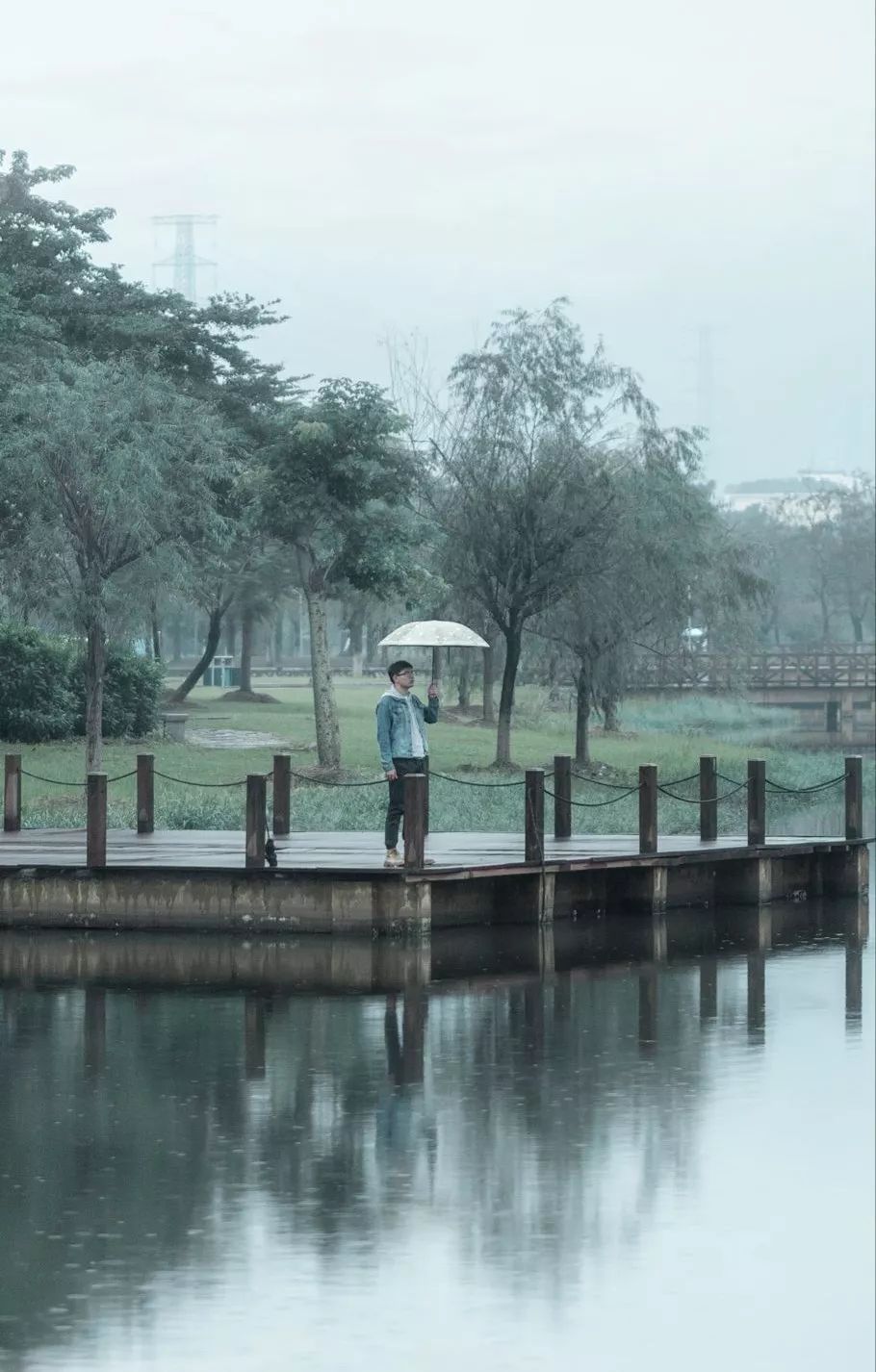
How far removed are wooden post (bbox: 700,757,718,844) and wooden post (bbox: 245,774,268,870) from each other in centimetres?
630

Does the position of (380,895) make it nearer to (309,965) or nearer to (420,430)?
(309,965)

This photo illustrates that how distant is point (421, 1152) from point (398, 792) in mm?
7966

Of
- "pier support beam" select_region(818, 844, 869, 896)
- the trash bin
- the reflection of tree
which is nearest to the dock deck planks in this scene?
"pier support beam" select_region(818, 844, 869, 896)

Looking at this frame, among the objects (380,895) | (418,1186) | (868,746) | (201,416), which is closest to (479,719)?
(868,746)

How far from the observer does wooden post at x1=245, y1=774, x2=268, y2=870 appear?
Answer: 21.8 metres

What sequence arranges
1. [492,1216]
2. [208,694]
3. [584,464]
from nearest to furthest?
[492,1216] < [584,464] < [208,694]

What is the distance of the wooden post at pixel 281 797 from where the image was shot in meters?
27.0

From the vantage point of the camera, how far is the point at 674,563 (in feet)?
Result: 157

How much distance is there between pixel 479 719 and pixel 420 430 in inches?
687

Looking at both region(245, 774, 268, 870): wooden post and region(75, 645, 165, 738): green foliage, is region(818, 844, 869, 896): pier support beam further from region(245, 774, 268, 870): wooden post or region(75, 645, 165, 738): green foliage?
region(75, 645, 165, 738): green foliage

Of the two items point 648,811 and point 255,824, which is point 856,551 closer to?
point 648,811

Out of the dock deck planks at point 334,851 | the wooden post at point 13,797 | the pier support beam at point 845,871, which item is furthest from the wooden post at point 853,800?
the wooden post at point 13,797

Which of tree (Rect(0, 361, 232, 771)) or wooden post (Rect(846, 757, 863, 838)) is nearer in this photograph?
wooden post (Rect(846, 757, 863, 838))

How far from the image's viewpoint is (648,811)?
78.9ft
